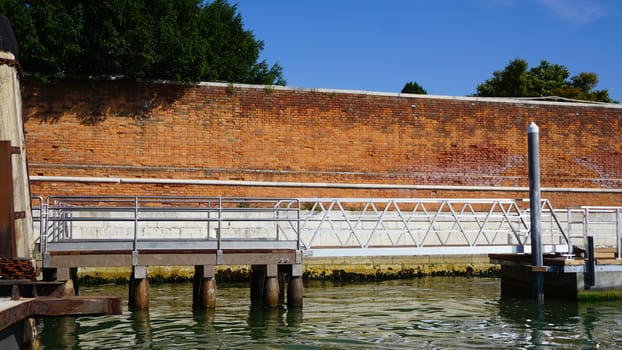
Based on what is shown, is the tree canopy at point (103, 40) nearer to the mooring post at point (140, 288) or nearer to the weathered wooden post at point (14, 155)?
the mooring post at point (140, 288)

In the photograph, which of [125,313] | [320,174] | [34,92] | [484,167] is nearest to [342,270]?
[320,174]

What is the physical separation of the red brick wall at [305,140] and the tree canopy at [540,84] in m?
16.9

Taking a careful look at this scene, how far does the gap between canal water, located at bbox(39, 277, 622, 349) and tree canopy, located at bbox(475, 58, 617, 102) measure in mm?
27586

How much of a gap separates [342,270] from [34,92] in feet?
31.1

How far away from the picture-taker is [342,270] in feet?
69.8

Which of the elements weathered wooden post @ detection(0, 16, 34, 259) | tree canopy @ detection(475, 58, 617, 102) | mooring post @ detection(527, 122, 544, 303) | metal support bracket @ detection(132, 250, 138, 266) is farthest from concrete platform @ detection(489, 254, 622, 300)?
tree canopy @ detection(475, 58, 617, 102)

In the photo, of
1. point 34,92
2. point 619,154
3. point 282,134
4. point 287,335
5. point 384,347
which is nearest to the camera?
point 384,347

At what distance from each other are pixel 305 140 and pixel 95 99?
6062 mm

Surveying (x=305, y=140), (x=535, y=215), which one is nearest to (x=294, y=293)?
(x=535, y=215)

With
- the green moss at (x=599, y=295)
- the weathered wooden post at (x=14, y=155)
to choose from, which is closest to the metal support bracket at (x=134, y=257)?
the weathered wooden post at (x=14, y=155)

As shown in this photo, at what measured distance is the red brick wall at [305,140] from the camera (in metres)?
21.1

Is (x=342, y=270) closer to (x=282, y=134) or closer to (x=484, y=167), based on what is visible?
(x=282, y=134)

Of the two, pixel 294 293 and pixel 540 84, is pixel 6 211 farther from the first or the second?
pixel 540 84

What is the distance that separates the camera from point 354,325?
1350 cm
